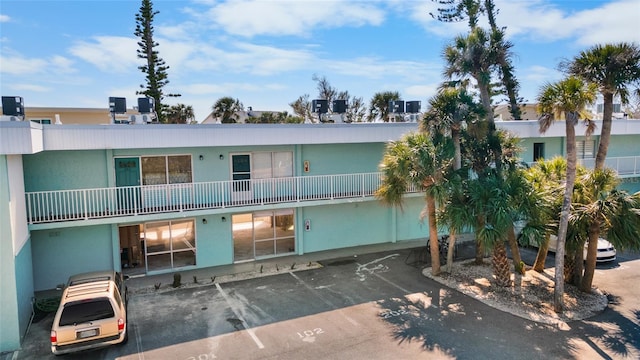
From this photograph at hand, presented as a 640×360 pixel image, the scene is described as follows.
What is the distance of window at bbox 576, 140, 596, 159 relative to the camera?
78.1 feet

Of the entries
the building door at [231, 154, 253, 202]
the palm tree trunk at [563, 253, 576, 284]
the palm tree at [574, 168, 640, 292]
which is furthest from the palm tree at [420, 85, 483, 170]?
the building door at [231, 154, 253, 202]

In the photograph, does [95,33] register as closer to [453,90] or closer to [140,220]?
[140,220]

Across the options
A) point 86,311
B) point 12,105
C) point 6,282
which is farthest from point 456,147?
point 12,105

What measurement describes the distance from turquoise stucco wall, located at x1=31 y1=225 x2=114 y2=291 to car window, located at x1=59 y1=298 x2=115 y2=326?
5.95 meters

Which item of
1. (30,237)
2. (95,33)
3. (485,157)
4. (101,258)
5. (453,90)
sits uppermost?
(95,33)

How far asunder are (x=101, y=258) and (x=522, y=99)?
29249 millimetres

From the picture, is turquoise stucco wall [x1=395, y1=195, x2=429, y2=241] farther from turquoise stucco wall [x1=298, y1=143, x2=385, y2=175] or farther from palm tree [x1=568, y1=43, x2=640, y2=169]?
palm tree [x1=568, y1=43, x2=640, y2=169]

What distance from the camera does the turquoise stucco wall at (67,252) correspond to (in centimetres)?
1429

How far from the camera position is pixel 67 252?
14.6 m

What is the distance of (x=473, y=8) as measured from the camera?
2695 cm

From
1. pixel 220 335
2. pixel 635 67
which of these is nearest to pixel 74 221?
pixel 220 335

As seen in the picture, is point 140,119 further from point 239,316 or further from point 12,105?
point 239,316

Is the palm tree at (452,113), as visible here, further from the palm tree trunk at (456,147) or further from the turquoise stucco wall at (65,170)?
the turquoise stucco wall at (65,170)

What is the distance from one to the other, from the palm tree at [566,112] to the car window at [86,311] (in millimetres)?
12004
